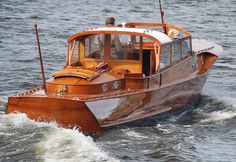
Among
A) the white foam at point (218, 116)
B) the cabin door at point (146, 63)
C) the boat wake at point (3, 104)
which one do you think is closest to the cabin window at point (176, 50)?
the cabin door at point (146, 63)

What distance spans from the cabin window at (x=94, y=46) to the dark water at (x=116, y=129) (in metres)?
2.12

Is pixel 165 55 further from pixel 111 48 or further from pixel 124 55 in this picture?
pixel 111 48

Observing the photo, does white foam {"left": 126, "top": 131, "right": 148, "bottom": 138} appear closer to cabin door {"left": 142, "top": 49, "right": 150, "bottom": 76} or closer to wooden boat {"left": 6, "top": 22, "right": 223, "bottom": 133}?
wooden boat {"left": 6, "top": 22, "right": 223, "bottom": 133}

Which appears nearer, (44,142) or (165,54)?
(44,142)

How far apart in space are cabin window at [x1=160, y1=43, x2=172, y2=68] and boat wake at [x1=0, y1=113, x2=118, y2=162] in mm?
3420

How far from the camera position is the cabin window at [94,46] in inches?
648

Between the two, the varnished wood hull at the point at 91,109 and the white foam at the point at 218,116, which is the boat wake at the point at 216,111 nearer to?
the white foam at the point at 218,116

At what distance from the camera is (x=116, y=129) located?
1505 cm

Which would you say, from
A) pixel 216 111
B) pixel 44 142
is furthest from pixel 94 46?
pixel 44 142

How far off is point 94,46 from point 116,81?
4.97ft

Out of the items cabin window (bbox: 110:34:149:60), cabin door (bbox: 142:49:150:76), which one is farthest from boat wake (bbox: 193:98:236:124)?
cabin window (bbox: 110:34:149:60)

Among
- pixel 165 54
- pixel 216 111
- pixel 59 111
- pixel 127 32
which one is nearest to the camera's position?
pixel 59 111

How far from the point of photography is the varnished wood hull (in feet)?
46.3

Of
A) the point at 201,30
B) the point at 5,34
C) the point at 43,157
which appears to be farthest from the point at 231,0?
the point at 43,157
